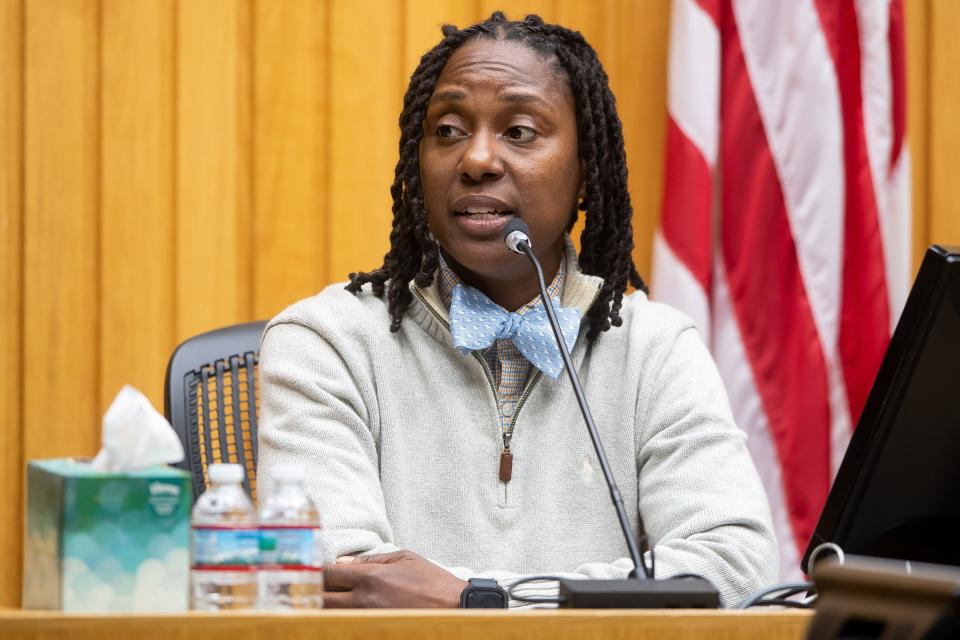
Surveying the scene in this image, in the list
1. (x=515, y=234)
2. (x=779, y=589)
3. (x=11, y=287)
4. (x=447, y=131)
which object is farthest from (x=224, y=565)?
(x=11, y=287)

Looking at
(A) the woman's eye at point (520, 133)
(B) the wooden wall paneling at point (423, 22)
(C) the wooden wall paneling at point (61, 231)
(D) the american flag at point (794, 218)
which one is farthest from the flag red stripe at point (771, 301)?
(C) the wooden wall paneling at point (61, 231)

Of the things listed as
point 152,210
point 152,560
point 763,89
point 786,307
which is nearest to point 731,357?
point 786,307

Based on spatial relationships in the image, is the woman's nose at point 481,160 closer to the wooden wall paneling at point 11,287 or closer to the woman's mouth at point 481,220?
the woman's mouth at point 481,220

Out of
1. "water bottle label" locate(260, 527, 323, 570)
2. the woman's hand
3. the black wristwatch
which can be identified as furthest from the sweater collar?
"water bottle label" locate(260, 527, 323, 570)

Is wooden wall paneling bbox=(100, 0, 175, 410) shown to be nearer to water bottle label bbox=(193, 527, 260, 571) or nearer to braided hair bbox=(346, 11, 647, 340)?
braided hair bbox=(346, 11, 647, 340)

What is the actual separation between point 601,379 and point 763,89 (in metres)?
1.01

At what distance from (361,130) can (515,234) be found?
1.11 metres

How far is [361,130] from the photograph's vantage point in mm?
2719

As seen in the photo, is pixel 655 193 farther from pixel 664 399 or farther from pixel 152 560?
pixel 152 560

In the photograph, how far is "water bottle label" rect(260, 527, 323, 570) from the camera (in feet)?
3.54

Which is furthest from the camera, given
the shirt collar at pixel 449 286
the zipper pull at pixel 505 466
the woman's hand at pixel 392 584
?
the shirt collar at pixel 449 286

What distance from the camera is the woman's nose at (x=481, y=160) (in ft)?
6.08

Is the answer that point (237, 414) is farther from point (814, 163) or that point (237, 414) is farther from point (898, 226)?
point (898, 226)

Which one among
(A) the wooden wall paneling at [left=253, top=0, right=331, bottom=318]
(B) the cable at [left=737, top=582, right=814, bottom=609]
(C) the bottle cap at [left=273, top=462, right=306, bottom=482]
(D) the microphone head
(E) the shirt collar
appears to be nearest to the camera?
(C) the bottle cap at [left=273, top=462, right=306, bottom=482]
